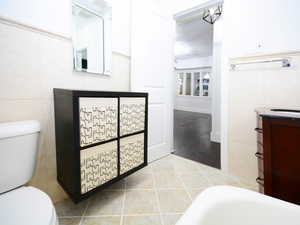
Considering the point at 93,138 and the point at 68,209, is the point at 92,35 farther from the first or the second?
the point at 68,209

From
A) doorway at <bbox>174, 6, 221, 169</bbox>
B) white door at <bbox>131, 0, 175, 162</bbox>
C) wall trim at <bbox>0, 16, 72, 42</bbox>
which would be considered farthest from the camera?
doorway at <bbox>174, 6, 221, 169</bbox>

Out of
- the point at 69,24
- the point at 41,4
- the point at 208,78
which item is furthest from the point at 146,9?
the point at 208,78

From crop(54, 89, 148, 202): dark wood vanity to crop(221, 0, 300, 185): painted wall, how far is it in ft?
3.46

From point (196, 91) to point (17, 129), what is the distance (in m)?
7.73

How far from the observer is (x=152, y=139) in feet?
7.22

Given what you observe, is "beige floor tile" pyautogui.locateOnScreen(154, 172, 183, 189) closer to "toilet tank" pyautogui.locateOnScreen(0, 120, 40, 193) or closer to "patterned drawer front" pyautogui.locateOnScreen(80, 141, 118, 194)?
"patterned drawer front" pyautogui.locateOnScreen(80, 141, 118, 194)

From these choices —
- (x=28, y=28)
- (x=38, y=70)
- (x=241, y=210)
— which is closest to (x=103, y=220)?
(x=241, y=210)

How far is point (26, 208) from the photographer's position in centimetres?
76

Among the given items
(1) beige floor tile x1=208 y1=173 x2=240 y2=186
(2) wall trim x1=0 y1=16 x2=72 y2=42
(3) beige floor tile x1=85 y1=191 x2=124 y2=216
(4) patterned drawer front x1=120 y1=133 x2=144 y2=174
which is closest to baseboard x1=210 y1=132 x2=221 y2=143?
(1) beige floor tile x1=208 y1=173 x2=240 y2=186

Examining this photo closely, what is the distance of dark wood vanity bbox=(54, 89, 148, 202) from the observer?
108 centimetres

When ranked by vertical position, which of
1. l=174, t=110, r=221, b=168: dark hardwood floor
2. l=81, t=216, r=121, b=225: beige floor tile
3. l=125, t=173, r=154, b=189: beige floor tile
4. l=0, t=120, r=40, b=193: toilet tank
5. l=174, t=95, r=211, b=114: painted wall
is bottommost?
l=81, t=216, r=121, b=225: beige floor tile

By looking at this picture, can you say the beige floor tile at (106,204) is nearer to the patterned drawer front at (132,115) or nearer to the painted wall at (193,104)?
the patterned drawer front at (132,115)

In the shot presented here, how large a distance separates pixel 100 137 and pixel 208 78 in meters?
7.24

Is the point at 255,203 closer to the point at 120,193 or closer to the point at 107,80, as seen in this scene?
the point at 120,193
